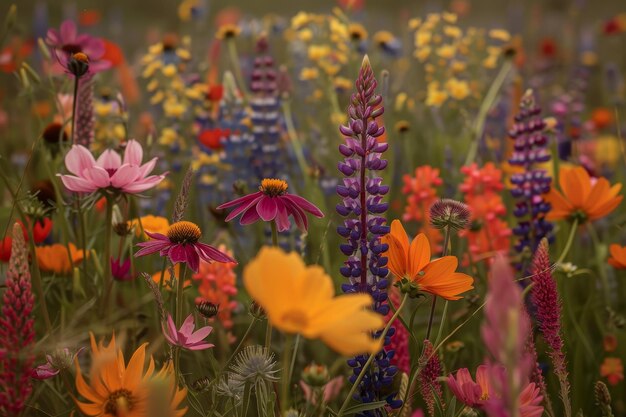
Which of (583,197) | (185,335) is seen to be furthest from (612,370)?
(185,335)

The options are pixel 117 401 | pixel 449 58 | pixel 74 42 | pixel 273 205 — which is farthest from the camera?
pixel 449 58

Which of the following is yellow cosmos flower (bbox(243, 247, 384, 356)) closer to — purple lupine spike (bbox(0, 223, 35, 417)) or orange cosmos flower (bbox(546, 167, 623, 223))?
purple lupine spike (bbox(0, 223, 35, 417))

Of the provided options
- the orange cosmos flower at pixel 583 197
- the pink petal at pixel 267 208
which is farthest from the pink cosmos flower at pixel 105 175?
the orange cosmos flower at pixel 583 197

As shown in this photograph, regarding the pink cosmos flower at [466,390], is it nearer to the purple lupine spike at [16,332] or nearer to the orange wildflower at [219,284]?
the purple lupine spike at [16,332]

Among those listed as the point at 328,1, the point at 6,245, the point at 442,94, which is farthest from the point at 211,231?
the point at 328,1

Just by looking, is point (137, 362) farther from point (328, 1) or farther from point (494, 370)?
point (328, 1)

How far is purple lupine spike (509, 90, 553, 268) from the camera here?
1.21 metres

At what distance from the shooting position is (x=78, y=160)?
767mm

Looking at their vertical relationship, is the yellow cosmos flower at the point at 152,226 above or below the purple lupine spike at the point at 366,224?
below

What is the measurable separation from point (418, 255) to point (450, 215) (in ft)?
0.31

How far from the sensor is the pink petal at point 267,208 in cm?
73

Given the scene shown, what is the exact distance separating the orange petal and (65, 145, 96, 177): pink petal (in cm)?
35

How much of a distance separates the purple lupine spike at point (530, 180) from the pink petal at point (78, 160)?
2.36ft

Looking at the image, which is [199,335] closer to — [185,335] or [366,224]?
[185,335]
